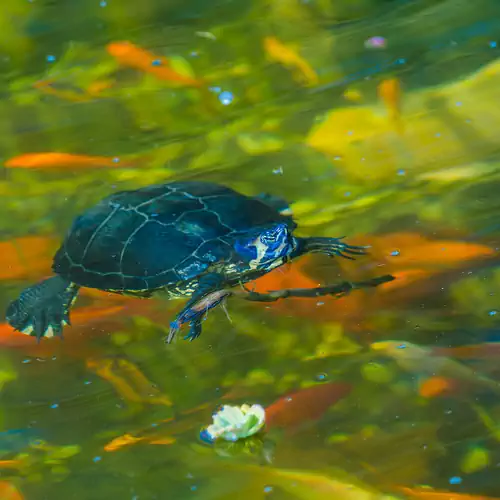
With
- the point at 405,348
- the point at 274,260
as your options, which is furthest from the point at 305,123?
the point at 405,348

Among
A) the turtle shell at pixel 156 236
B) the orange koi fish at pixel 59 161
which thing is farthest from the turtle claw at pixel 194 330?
the orange koi fish at pixel 59 161

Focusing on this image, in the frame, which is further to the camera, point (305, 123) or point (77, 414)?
A: point (305, 123)

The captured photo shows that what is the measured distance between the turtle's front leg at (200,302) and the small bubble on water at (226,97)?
0.98m

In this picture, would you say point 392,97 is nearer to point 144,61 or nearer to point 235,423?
point 144,61

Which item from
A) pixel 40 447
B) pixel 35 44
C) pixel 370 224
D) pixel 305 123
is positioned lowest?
pixel 40 447

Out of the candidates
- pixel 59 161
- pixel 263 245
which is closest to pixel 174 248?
pixel 263 245

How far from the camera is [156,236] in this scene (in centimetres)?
155

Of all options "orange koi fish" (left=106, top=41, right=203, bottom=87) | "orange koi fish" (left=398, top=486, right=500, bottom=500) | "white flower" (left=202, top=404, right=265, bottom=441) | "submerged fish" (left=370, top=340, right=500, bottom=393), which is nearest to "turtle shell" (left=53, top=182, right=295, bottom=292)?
"white flower" (left=202, top=404, right=265, bottom=441)

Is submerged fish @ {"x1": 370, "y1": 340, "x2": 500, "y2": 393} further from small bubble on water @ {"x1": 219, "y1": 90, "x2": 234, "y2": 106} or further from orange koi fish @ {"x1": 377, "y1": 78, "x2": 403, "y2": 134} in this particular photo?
small bubble on water @ {"x1": 219, "y1": 90, "x2": 234, "y2": 106}

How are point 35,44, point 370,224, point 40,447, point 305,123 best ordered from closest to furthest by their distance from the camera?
point 40,447 → point 370,224 → point 305,123 → point 35,44

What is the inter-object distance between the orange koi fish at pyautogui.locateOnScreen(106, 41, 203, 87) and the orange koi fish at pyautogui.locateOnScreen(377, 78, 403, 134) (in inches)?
27.9

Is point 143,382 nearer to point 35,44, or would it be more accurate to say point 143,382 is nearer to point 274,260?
point 274,260

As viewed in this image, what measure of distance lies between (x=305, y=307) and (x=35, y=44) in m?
1.56

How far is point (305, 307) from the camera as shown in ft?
5.47
